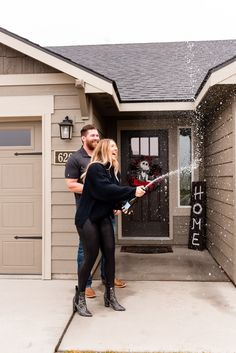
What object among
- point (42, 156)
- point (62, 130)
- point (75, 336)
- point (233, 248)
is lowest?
point (75, 336)

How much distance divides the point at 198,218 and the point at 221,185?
65.4 inches

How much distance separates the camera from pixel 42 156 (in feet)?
16.8

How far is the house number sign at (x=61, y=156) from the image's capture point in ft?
16.6

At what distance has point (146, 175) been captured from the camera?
25.0 ft

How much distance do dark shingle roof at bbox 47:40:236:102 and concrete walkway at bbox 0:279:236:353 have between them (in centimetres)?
320

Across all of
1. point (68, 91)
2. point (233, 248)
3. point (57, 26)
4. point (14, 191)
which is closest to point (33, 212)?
point (14, 191)

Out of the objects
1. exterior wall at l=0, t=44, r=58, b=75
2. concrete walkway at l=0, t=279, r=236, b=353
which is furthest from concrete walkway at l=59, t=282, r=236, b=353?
exterior wall at l=0, t=44, r=58, b=75

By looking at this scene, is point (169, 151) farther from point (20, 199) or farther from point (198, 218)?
point (20, 199)

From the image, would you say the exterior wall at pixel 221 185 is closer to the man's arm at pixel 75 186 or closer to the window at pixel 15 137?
the man's arm at pixel 75 186

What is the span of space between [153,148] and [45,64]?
3149 millimetres

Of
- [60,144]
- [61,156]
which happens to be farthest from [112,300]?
[60,144]

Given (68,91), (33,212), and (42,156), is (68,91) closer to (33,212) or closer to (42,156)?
(42,156)

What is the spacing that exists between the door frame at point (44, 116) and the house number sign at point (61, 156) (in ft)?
0.30

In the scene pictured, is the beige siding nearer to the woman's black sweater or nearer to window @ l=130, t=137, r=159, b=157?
the woman's black sweater
